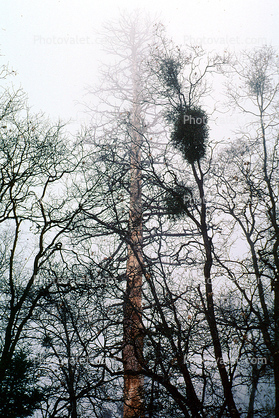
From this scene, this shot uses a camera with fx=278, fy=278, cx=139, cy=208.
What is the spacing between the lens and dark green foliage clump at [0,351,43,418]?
351 centimetres

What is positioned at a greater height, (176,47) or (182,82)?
(176,47)

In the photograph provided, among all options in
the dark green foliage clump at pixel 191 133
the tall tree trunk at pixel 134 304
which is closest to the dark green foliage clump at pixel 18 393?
the tall tree trunk at pixel 134 304

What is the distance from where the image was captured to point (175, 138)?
5078 mm

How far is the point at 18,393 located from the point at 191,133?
183 inches

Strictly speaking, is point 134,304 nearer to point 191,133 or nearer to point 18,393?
point 18,393

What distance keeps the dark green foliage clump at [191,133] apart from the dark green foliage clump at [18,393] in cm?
417

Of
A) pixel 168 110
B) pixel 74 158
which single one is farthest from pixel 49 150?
pixel 168 110

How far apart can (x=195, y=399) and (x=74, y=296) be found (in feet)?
10.5

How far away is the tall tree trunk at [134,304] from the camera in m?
4.16

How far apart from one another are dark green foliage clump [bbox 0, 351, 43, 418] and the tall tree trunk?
1301 millimetres

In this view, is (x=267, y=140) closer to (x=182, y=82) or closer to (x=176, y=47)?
(x=182, y=82)

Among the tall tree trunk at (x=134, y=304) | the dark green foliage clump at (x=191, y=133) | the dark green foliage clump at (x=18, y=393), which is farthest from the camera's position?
the dark green foliage clump at (x=191, y=133)

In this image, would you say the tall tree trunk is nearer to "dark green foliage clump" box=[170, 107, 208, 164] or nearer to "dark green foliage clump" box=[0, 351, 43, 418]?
"dark green foliage clump" box=[170, 107, 208, 164]

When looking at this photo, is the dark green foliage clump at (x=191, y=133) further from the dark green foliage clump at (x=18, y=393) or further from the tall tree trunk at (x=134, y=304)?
the dark green foliage clump at (x=18, y=393)
